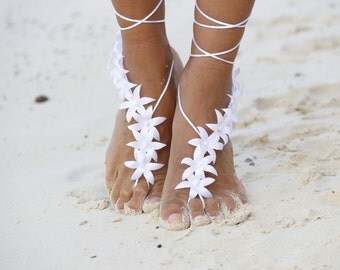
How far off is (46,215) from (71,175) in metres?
0.31

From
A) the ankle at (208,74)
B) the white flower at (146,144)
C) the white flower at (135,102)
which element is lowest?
the white flower at (146,144)

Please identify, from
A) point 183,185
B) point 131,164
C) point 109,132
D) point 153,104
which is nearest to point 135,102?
point 153,104

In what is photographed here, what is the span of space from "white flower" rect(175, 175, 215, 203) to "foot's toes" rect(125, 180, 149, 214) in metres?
0.11

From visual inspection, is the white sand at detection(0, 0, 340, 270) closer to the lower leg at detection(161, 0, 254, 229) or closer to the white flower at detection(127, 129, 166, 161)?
the lower leg at detection(161, 0, 254, 229)

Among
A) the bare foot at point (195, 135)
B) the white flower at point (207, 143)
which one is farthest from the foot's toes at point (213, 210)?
the white flower at point (207, 143)

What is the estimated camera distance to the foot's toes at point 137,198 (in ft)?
5.84

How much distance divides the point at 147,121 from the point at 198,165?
7.4 inches

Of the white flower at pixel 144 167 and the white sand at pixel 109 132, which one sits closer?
the white sand at pixel 109 132

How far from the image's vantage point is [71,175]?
2.14 m

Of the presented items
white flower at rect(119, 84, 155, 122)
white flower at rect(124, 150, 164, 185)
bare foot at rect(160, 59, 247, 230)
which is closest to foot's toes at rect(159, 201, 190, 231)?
bare foot at rect(160, 59, 247, 230)

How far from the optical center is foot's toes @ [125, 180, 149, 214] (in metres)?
1.78

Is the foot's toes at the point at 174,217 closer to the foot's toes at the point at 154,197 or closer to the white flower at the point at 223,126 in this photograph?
the foot's toes at the point at 154,197

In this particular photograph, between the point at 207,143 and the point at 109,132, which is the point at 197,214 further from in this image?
the point at 109,132

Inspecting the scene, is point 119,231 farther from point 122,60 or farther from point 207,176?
point 122,60
